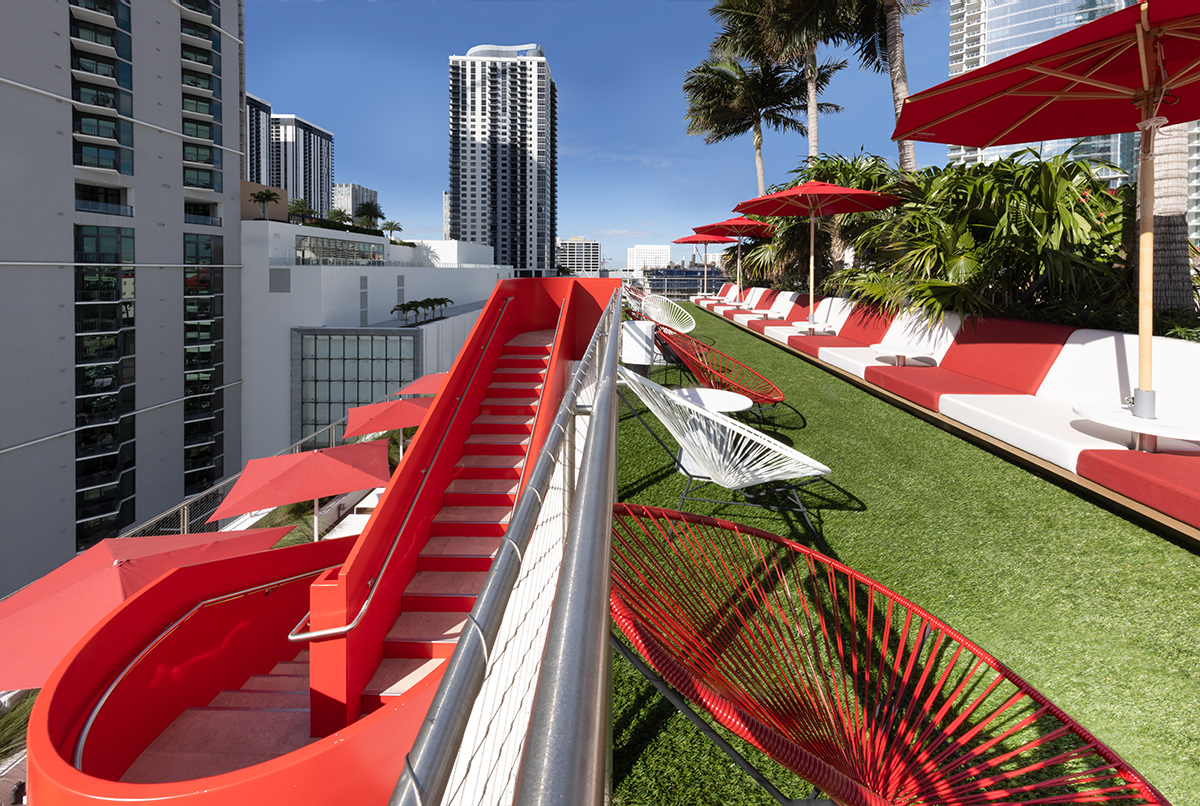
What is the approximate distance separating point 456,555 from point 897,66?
11.1 meters

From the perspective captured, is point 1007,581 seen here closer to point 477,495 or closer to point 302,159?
point 477,495

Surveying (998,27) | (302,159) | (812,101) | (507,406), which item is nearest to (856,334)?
(507,406)

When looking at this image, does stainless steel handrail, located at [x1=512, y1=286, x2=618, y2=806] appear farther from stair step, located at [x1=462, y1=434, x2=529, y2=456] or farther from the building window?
the building window

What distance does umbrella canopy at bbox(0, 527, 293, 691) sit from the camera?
212 inches

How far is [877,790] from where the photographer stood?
1332mm

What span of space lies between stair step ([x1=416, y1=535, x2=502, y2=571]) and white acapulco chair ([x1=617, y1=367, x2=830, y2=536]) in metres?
2.36

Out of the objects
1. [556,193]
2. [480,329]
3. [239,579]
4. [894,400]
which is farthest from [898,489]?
[556,193]

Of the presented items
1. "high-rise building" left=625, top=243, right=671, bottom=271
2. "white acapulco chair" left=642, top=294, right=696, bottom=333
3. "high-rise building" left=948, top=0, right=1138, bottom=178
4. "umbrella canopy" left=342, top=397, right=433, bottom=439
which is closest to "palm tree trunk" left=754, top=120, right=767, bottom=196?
"white acapulco chair" left=642, top=294, right=696, bottom=333

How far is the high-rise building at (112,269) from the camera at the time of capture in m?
31.9

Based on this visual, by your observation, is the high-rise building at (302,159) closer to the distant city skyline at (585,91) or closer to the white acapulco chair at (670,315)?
the distant city skyline at (585,91)

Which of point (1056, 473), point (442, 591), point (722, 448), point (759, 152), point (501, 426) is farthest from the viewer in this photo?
point (759, 152)

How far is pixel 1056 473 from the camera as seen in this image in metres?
3.58

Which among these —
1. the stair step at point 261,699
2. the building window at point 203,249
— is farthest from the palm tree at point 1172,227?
the building window at point 203,249

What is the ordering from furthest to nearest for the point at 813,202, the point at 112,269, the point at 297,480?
the point at 112,269 → the point at 813,202 → the point at 297,480
